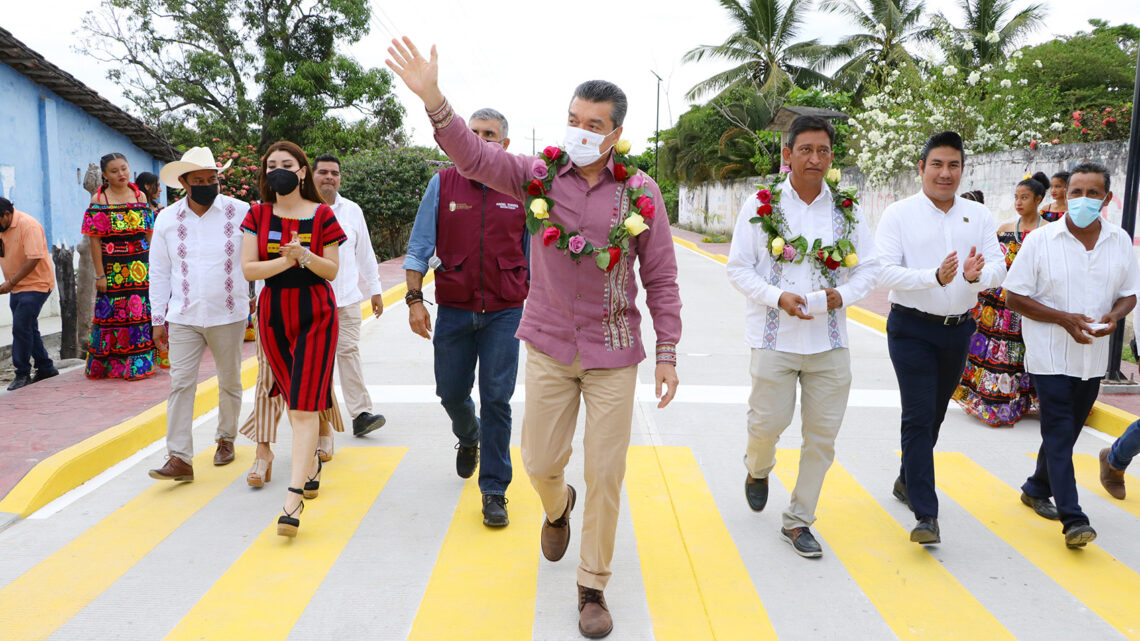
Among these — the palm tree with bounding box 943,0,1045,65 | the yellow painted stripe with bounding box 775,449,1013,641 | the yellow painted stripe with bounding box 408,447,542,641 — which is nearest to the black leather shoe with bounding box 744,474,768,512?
the yellow painted stripe with bounding box 775,449,1013,641

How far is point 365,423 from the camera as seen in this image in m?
6.40

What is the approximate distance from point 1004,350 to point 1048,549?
2591mm

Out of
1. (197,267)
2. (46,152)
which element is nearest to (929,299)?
(197,267)

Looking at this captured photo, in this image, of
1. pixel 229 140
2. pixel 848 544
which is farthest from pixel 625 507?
pixel 229 140

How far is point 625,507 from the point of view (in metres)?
5.01

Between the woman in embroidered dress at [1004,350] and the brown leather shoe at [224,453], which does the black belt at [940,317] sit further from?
the brown leather shoe at [224,453]

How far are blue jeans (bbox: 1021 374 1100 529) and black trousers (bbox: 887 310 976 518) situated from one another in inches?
19.1

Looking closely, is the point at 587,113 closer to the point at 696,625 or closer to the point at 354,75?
the point at 696,625

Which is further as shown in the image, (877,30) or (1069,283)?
(877,30)

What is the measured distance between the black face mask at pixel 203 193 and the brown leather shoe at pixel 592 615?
3.36 m

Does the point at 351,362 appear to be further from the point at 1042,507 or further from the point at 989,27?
the point at 989,27

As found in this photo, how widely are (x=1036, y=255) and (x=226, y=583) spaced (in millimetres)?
4381

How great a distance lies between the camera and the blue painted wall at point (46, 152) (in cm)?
1251

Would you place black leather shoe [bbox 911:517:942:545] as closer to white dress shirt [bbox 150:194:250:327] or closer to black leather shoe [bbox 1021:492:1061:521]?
black leather shoe [bbox 1021:492:1061:521]
